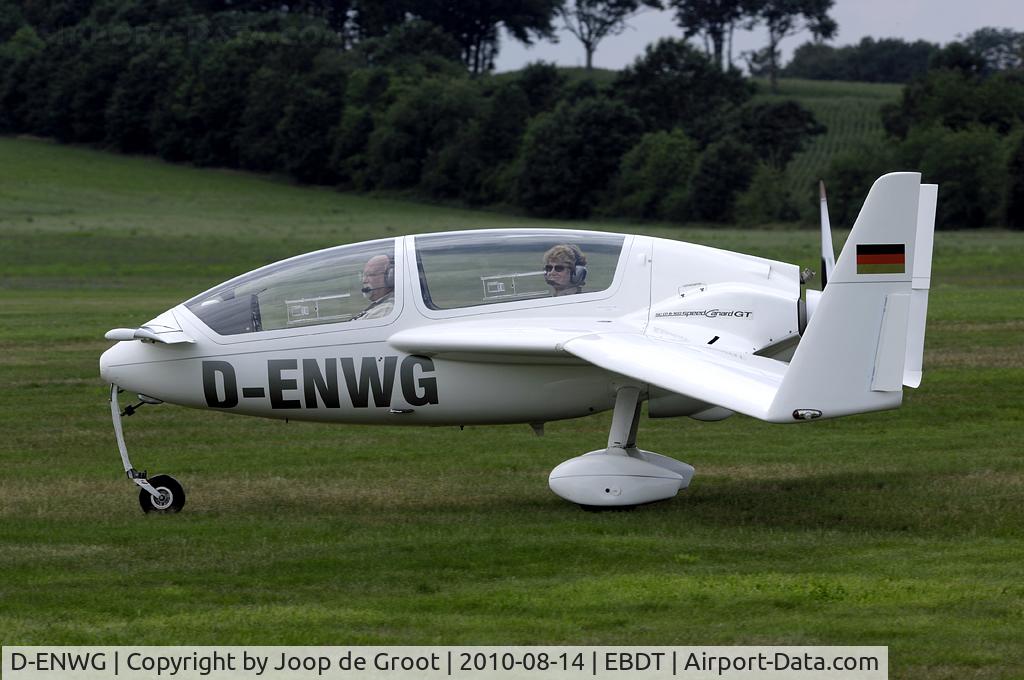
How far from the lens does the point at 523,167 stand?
9550cm

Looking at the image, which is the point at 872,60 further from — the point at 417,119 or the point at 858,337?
the point at 858,337

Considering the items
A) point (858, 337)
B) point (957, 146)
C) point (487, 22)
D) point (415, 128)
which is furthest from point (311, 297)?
point (487, 22)

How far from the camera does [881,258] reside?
9.09 m

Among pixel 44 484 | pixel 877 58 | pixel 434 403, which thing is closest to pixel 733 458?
pixel 434 403

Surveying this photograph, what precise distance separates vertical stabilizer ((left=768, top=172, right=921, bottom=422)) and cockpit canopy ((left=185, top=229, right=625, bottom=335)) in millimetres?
2571

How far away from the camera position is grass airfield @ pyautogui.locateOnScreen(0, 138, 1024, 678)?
768 cm

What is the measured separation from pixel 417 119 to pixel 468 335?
324 feet

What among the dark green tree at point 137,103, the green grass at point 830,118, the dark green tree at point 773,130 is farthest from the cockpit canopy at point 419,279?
the dark green tree at point 137,103

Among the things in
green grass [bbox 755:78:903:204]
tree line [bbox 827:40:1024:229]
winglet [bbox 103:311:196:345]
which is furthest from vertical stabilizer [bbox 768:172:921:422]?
green grass [bbox 755:78:903:204]

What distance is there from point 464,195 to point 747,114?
22.0 metres

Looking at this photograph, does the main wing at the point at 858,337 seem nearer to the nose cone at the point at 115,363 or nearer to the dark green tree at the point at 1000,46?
the nose cone at the point at 115,363

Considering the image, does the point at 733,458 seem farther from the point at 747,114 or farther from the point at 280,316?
the point at 747,114

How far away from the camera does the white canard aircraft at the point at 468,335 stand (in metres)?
11.0

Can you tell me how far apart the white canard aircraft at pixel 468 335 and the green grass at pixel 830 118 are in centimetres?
8171
